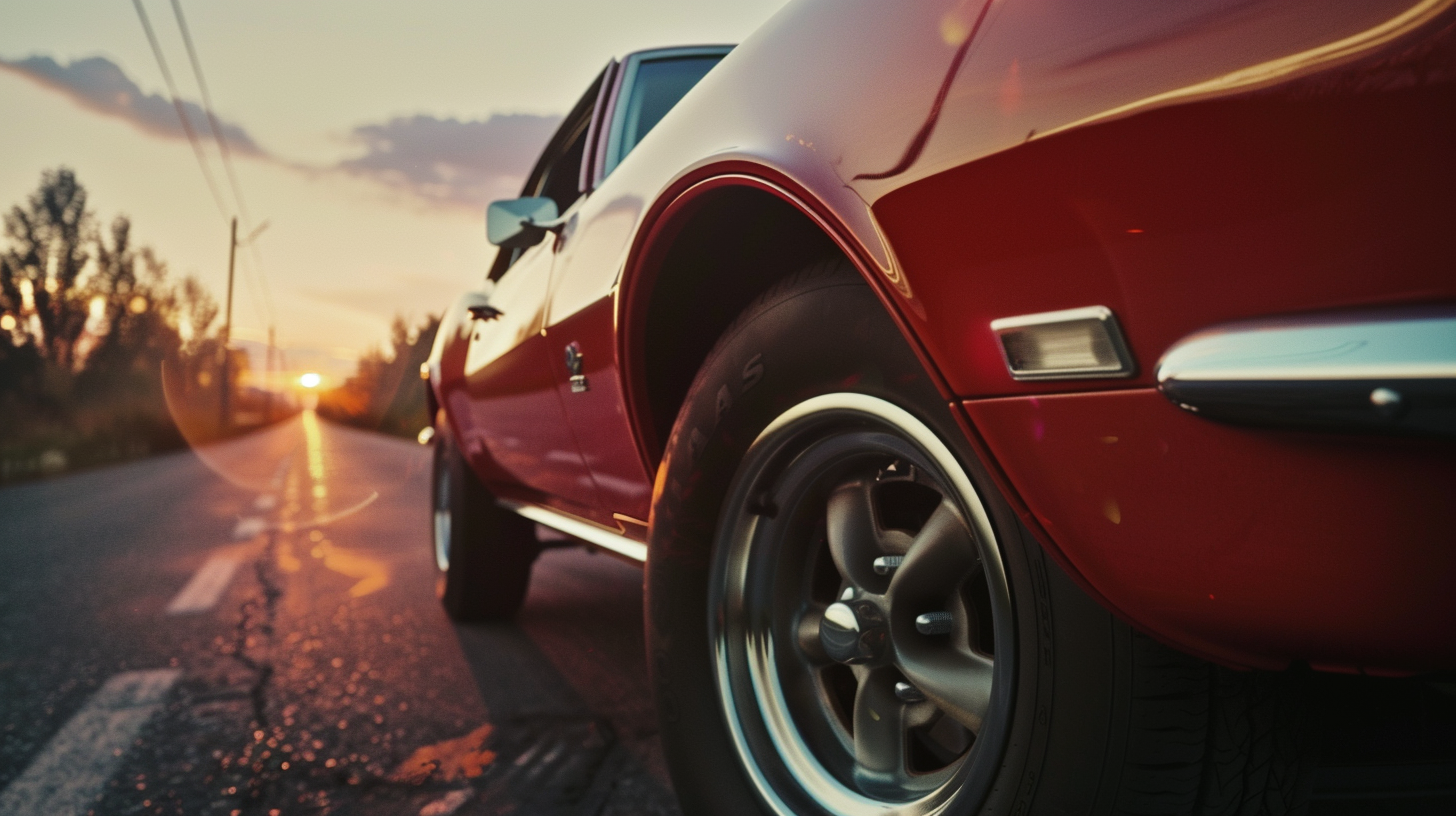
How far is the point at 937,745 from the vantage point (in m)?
1.35

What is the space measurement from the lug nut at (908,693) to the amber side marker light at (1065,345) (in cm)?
Result: 56

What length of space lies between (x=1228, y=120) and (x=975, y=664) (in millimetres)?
738

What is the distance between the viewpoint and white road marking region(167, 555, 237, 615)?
4.00 m

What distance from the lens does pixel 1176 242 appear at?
2.55 ft

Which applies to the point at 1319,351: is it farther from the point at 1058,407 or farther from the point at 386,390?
the point at 386,390

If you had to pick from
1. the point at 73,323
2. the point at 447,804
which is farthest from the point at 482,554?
the point at 73,323

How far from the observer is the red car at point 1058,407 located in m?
0.69

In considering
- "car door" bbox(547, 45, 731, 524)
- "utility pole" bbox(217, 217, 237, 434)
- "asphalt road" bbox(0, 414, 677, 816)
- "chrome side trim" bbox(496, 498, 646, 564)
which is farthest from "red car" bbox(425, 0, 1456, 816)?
"utility pole" bbox(217, 217, 237, 434)

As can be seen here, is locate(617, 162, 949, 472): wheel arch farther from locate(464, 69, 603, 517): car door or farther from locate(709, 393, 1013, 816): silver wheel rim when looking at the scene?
locate(464, 69, 603, 517): car door

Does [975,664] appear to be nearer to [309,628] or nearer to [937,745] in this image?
[937,745]

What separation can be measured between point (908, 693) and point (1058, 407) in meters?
0.57

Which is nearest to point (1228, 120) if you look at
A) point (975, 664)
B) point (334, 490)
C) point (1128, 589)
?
point (1128, 589)

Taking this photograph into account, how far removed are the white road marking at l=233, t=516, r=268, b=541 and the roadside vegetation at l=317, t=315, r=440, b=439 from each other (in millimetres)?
51702

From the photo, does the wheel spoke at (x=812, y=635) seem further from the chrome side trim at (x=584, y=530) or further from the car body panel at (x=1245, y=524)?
the car body panel at (x=1245, y=524)
